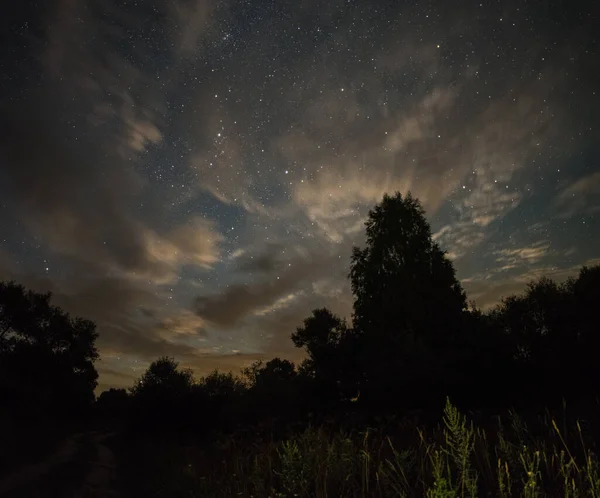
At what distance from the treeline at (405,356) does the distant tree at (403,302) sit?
0.07m

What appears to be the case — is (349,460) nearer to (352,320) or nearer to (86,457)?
(86,457)

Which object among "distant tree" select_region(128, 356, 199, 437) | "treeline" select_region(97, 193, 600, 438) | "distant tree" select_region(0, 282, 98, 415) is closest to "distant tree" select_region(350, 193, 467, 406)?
"treeline" select_region(97, 193, 600, 438)

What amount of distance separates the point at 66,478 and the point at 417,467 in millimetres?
14743

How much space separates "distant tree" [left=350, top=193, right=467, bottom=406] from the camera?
18.5 meters

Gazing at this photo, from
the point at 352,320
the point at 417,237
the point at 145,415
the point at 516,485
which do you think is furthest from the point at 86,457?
the point at 417,237

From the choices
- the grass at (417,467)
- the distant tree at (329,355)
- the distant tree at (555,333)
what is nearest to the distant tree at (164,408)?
the distant tree at (329,355)

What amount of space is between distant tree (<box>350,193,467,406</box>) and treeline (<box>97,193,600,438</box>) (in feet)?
0.23

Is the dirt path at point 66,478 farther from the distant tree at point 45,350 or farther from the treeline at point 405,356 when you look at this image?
the distant tree at point 45,350

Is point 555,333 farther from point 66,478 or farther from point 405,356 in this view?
point 66,478

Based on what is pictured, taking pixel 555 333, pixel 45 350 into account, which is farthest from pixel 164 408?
pixel 555 333

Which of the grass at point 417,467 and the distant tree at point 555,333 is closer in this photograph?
the grass at point 417,467

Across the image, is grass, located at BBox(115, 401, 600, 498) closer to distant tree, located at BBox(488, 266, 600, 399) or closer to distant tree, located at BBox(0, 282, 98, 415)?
distant tree, located at BBox(488, 266, 600, 399)

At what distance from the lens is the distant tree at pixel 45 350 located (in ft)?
116

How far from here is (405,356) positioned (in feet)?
61.0
